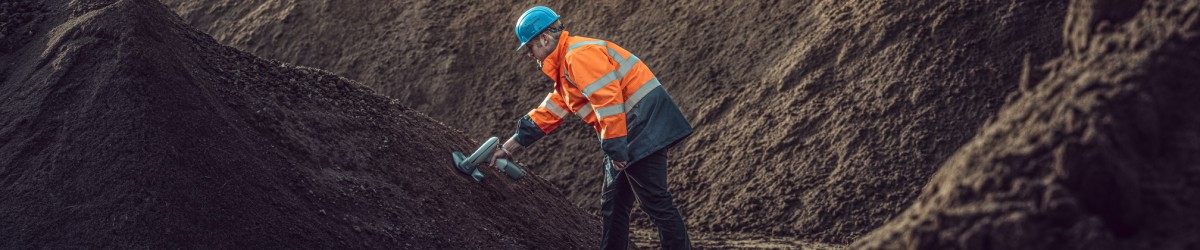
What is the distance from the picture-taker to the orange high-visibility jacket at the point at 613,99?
5336 millimetres

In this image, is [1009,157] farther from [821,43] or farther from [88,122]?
[821,43]

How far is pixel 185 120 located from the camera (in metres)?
5.59

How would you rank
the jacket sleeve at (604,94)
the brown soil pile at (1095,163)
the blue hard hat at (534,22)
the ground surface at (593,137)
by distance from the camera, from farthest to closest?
the blue hard hat at (534,22) < the jacket sleeve at (604,94) < the ground surface at (593,137) < the brown soil pile at (1095,163)

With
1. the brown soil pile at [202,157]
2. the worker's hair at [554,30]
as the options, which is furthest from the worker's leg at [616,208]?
the worker's hair at [554,30]

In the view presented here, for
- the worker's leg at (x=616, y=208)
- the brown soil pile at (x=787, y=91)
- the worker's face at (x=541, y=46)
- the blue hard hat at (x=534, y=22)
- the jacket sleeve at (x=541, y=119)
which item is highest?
the blue hard hat at (x=534, y=22)

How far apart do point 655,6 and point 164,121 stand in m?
5.98

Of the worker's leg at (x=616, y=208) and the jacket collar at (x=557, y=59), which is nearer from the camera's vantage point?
the jacket collar at (x=557, y=59)

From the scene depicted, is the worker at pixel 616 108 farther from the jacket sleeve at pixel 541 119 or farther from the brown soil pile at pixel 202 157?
the brown soil pile at pixel 202 157

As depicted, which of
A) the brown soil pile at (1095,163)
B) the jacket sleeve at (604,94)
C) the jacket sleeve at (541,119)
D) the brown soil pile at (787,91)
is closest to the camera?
the brown soil pile at (1095,163)

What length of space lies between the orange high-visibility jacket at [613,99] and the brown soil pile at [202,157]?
0.91 metres

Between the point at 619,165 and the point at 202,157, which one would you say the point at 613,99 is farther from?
the point at 202,157

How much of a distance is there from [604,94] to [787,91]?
4.11 metres

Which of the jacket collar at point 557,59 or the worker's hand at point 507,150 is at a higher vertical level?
the jacket collar at point 557,59

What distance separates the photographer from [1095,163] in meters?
2.82
